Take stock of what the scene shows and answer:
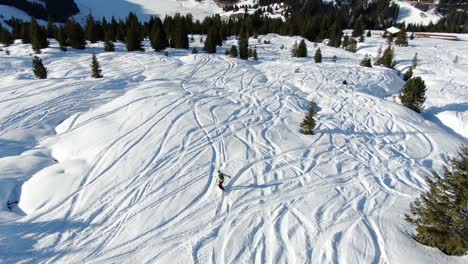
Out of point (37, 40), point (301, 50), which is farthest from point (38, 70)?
point (301, 50)

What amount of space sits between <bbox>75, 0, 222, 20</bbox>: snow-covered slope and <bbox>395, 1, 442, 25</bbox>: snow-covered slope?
101 meters

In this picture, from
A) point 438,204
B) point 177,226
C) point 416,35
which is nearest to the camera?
point 438,204

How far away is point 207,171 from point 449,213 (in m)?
9.58

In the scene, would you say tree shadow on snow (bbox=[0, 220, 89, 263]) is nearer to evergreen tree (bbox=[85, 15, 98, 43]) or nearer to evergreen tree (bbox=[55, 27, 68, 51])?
evergreen tree (bbox=[55, 27, 68, 51])

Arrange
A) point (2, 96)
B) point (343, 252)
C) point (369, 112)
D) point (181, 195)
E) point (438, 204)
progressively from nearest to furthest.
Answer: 1. point (438, 204)
2. point (343, 252)
3. point (181, 195)
4. point (2, 96)
5. point (369, 112)

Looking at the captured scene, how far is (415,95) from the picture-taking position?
25625mm

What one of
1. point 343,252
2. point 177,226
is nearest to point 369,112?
point 343,252

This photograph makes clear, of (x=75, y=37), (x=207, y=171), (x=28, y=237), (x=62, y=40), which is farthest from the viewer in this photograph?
(x=75, y=37)

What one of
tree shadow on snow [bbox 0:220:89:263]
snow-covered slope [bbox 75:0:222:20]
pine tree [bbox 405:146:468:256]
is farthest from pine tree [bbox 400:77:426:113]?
snow-covered slope [bbox 75:0:222:20]

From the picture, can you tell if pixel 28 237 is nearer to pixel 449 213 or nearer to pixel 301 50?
pixel 449 213

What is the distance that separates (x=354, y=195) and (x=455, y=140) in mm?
13506

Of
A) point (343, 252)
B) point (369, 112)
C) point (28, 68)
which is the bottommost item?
point (343, 252)

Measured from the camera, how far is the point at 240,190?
41.7 ft

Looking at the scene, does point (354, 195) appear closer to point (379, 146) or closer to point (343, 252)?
point (343, 252)
